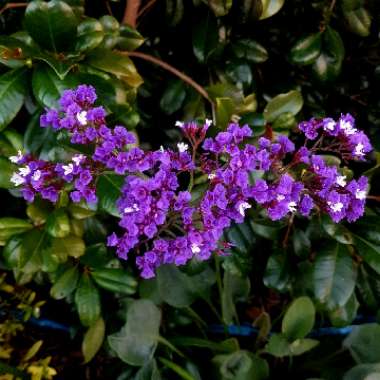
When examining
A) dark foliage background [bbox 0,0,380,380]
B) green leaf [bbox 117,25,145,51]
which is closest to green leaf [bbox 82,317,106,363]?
dark foliage background [bbox 0,0,380,380]

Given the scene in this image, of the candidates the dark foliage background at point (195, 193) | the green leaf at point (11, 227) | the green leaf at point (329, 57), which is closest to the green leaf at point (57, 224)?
the dark foliage background at point (195, 193)

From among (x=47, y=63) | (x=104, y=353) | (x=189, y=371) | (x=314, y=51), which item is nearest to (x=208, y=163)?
(x=47, y=63)

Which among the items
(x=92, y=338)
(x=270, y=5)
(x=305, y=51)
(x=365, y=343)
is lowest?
(x=92, y=338)

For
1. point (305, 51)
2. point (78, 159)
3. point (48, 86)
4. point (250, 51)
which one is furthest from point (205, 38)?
point (78, 159)

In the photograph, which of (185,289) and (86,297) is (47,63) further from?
(185,289)

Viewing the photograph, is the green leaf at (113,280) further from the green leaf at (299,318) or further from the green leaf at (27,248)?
the green leaf at (299,318)

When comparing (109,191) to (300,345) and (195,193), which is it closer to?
(195,193)

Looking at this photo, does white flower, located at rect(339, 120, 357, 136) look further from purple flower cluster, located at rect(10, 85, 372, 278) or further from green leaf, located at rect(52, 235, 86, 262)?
green leaf, located at rect(52, 235, 86, 262)
